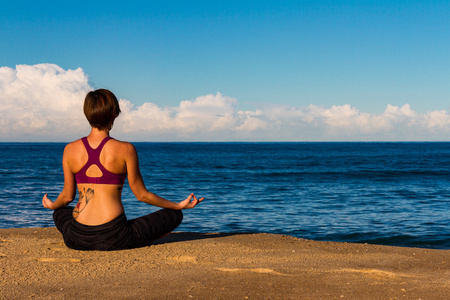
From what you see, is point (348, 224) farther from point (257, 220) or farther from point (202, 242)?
point (202, 242)

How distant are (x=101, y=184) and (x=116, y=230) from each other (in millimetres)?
573

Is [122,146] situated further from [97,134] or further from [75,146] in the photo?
[75,146]

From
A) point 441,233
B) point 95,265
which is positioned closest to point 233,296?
point 95,265

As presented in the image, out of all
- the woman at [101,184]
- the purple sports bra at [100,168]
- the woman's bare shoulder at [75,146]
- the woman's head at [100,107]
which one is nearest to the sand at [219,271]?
the woman at [101,184]

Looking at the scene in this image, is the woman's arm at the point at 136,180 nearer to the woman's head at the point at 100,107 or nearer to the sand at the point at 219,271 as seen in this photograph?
the woman's head at the point at 100,107

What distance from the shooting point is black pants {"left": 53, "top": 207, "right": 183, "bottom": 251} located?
5.10 m

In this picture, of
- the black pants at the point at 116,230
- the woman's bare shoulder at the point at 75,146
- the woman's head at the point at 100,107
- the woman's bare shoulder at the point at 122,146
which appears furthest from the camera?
the black pants at the point at 116,230

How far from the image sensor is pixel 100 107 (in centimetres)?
475

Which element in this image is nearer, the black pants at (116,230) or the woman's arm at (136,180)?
the woman's arm at (136,180)

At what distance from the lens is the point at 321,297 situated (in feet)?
13.1

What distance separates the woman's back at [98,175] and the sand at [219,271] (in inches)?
20.4

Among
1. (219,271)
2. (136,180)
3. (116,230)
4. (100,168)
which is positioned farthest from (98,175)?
(219,271)

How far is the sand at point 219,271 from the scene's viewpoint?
13.3 ft

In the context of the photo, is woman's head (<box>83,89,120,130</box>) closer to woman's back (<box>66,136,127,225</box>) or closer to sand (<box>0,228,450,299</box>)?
woman's back (<box>66,136,127,225</box>)
